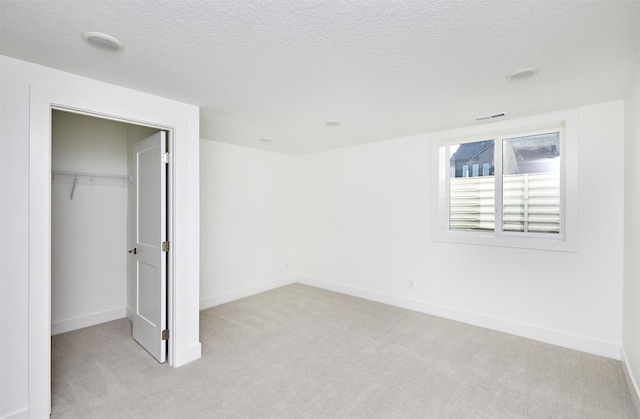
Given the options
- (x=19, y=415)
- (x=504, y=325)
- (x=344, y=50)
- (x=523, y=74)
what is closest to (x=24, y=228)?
(x=19, y=415)

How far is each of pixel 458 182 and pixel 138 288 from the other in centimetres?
393

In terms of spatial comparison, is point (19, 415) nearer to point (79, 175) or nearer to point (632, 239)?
point (79, 175)

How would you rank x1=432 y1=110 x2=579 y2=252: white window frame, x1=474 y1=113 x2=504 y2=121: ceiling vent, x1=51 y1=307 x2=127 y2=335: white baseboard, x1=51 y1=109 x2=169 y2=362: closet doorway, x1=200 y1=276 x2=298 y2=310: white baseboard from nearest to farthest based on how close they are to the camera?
x1=51 y1=109 x2=169 y2=362: closet doorway, x1=432 y1=110 x2=579 y2=252: white window frame, x1=474 y1=113 x2=504 y2=121: ceiling vent, x1=51 y1=307 x2=127 y2=335: white baseboard, x1=200 y1=276 x2=298 y2=310: white baseboard

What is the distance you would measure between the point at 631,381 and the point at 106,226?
5.28 metres

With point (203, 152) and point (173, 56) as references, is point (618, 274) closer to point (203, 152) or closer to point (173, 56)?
point (173, 56)

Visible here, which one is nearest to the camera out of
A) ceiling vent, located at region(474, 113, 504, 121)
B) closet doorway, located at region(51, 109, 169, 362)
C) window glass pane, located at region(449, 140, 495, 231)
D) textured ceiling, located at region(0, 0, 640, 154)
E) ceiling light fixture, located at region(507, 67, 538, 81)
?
textured ceiling, located at region(0, 0, 640, 154)

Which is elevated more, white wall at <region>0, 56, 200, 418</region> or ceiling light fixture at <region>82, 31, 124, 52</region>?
ceiling light fixture at <region>82, 31, 124, 52</region>

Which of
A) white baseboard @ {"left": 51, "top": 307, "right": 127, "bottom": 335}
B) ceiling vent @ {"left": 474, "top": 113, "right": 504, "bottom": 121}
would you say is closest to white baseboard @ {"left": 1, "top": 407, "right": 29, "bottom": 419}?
white baseboard @ {"left": 51, "top": 307, "right": 127, "bottom": 335}

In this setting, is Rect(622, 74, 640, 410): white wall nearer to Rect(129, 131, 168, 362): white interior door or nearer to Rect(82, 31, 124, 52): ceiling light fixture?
Rect(82, 31, 124, 52): ceiling light fixture

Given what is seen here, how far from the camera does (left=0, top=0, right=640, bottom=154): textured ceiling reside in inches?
57.0

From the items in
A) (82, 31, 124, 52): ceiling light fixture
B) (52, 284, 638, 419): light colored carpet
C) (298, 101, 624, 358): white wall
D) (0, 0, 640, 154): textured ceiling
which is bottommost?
(52, 284, 638, 419): light colored carpet

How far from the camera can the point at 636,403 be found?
2068 mm

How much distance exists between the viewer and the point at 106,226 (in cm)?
365

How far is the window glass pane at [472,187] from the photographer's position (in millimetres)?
3602
